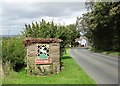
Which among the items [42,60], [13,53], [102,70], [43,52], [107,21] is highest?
[107,21]

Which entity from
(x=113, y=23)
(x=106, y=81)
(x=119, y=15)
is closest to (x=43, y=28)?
(x=106, y=81)

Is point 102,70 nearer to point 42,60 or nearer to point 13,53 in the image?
point 42,60

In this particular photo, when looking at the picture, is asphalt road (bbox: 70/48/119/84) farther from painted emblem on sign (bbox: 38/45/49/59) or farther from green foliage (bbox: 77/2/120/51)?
green foliage (bbox: 77/2/120/51)

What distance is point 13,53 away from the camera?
18531 mm

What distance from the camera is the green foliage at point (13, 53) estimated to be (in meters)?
18.0

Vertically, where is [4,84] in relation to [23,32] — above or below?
below

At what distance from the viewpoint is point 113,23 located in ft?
152

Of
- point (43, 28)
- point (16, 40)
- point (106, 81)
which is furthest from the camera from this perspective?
point (43, 28)

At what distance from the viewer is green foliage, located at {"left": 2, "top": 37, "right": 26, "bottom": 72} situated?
1797 cm

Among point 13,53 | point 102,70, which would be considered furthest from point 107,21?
point 13,53

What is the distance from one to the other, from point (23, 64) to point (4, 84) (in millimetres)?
7850

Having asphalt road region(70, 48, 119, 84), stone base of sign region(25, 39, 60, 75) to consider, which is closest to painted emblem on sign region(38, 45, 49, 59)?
stone base of sign region(25, 39, 60, 75)

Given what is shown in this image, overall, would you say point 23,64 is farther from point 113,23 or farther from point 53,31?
point 113,23

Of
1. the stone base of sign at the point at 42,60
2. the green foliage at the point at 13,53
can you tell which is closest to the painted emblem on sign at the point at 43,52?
the stone base of sign at the point at 42,60
